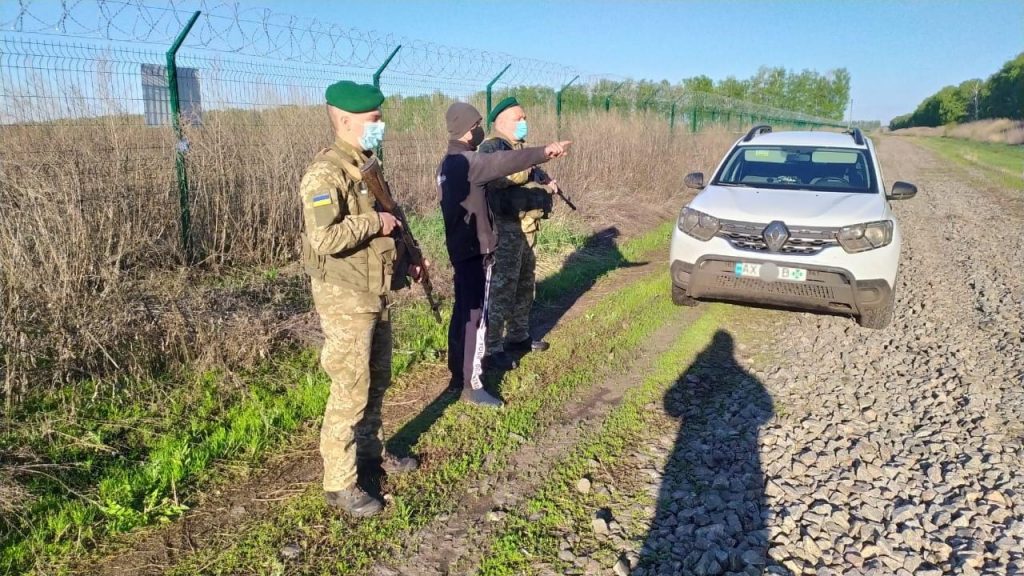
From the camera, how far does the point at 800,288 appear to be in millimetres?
4914

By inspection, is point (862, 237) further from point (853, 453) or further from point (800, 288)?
point (853, 453)

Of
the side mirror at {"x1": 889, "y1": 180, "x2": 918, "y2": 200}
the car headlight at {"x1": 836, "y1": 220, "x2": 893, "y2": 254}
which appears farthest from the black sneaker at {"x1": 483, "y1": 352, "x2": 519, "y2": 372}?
the side mirror at {"x1": 889, "y1": 180, "x2": 918, "y2": 200}

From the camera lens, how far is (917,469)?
10.3 ft

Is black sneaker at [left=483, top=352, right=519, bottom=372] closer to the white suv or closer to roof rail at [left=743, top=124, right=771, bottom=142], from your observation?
the white suv

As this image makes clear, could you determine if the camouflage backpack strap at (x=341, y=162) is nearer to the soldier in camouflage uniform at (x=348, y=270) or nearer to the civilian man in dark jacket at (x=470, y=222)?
the soldier in camouflage uniform at (x=348, y=270)

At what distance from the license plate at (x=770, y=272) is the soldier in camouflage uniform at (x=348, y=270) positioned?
3.21 m

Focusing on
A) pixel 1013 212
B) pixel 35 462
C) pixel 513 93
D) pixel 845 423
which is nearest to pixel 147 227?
pixel 35 462

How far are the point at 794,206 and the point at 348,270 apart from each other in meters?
4.07

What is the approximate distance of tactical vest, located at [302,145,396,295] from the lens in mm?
2584

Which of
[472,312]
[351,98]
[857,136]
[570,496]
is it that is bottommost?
[570,496]

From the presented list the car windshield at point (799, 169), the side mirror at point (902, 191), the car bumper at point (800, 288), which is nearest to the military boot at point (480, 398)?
the car bumper at point (800, 288)

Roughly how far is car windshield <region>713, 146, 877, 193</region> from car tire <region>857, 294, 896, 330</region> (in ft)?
3.80

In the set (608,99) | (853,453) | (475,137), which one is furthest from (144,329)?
(608,99)

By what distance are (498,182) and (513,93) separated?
8.02 metres
